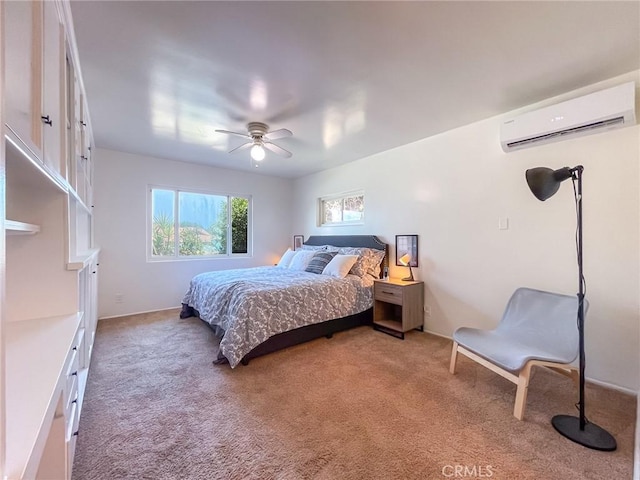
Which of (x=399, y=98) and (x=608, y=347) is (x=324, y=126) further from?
(x=608, y=347)

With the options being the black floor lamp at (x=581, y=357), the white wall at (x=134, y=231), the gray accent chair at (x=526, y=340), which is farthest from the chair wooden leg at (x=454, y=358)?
the white wall at (x=134, y=231)

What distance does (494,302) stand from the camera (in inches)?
118

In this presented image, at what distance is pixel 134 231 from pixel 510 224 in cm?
495

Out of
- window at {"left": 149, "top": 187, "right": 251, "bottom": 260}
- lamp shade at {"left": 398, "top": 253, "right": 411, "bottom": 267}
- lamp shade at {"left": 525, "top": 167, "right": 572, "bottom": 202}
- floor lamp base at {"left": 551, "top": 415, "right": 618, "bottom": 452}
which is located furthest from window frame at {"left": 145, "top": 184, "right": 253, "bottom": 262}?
floor lamp base at {"left": 551, "top": 415, "right": 618, "bottom": 452}

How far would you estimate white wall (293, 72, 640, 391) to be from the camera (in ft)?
7.32

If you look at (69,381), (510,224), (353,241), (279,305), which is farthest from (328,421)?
(353,241)

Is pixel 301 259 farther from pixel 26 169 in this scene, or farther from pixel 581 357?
pixel 26 169

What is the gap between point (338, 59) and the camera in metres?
1.99

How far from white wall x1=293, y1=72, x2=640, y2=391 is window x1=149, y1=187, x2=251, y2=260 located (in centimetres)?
241

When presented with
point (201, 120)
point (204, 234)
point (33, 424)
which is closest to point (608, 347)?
point (33, 424)

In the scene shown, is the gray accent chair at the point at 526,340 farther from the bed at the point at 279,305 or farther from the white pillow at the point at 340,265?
the white pillow at the point at 340,265

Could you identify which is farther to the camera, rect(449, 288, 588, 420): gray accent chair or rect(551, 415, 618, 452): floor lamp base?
rect(449, 288, 588, 420): gray accent chair

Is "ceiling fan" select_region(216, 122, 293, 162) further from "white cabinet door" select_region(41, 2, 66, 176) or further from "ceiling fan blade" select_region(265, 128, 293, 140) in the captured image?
"white cabinet door" select_region(41, 2, 66, 176)

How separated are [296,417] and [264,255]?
4028mm
